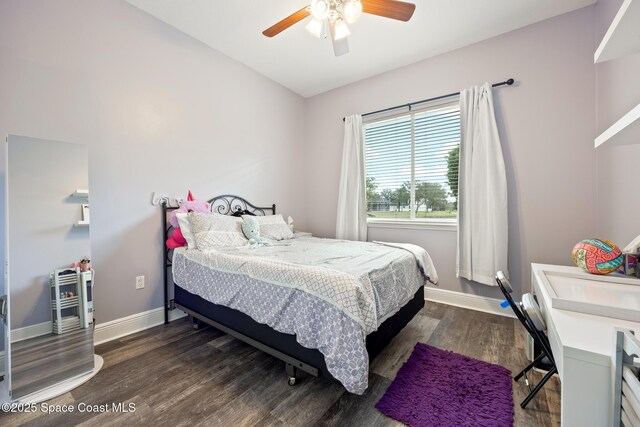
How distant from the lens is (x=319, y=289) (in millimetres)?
1404

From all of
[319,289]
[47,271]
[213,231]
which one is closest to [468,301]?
[319,289]

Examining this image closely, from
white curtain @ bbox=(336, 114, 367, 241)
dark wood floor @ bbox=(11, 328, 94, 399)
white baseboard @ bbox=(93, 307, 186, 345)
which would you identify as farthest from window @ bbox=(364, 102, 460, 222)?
dark wood floor @ bbox=(11, 328, 94, 399)

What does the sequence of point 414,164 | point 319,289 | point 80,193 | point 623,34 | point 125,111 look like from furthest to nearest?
point 414,164
point 125,111
point 80,193
point 319,289
point 623,34

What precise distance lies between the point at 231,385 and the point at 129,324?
1319 millimetres

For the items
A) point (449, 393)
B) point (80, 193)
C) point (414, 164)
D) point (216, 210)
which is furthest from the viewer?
point (414, 164)

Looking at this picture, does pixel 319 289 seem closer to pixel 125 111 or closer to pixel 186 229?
pixel 186 229

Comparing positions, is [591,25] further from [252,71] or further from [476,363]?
[252,71]

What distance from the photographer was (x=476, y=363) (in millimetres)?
1787

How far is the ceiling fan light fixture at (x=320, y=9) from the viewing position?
1.69 meters

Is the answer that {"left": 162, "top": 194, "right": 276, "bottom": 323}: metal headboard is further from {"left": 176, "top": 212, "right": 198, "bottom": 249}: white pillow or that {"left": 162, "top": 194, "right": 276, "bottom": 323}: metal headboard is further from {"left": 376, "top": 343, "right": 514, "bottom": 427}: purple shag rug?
{"left": 376, "top": 343, "right": 514, "bottom": 427}: purple shag rug

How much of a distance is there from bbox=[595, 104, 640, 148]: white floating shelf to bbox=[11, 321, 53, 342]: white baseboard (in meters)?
3.15

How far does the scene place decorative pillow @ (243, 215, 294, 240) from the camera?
2.91 m

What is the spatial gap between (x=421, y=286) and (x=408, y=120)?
80.1 inches

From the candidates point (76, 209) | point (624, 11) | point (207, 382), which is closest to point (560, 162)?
Answer: point (624, 11)
